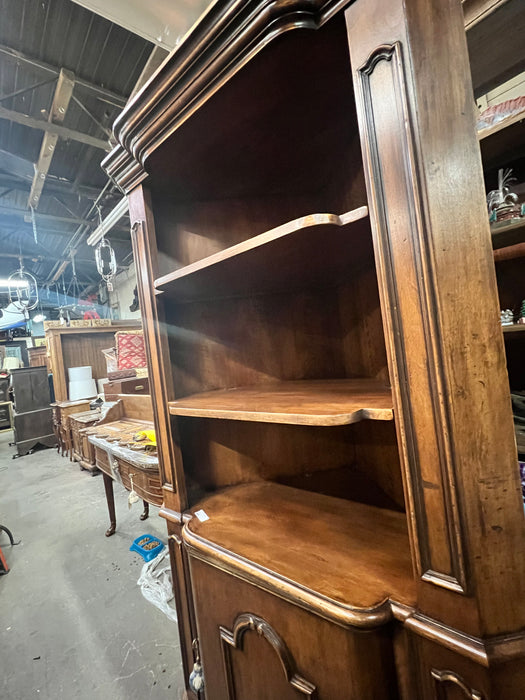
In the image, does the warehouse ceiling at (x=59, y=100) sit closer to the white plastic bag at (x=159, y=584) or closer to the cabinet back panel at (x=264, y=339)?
the cabinet back panel at (x=264, y=339)

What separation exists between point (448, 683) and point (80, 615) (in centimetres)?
203

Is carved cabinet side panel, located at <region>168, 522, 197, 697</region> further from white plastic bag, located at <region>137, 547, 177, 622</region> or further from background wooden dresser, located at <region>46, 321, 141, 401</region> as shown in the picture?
background wooden dresser, located at <region>46, 321, 141, 401</region>

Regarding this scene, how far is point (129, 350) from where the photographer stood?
3104 millimetres

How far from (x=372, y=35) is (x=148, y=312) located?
848mm

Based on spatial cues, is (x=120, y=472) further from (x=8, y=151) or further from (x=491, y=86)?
(x=8, y=151)

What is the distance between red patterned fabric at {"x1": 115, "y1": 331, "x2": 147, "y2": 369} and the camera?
307 cm

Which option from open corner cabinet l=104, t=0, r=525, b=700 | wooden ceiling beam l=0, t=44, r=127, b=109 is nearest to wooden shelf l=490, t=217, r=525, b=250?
open corner cabinet l=104, t=0, r=525, b=700

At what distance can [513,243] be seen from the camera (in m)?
1.09

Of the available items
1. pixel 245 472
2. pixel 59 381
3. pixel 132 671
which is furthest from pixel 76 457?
pixel 245 472

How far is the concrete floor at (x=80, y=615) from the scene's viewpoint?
4.45ft

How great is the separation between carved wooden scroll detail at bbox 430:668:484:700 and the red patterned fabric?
2.96 meters

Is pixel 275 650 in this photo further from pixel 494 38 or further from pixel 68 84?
pixel 68 84

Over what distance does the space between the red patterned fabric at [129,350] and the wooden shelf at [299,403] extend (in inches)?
89.7

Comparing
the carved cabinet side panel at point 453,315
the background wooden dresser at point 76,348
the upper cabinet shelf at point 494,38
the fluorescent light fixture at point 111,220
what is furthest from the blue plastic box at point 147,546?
the background wooden dresser at point 76,348
